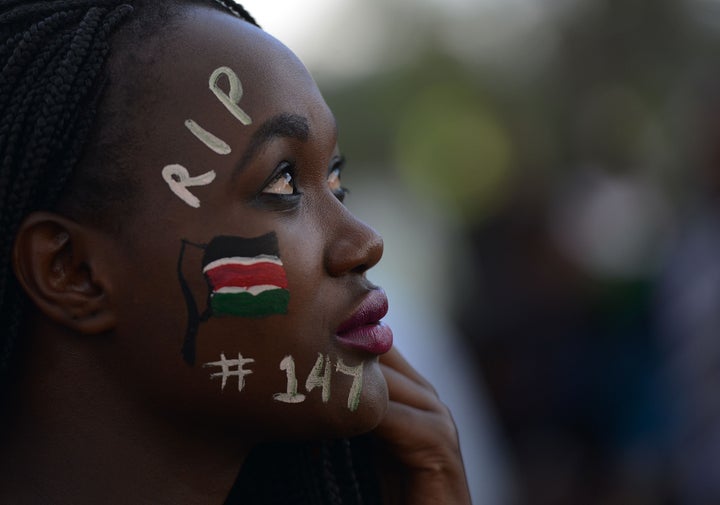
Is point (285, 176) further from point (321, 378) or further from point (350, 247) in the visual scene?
point (321, 378)

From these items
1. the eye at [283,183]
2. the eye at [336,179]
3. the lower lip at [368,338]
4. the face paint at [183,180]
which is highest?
the eye at [336,179]

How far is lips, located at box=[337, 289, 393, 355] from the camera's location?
232cm

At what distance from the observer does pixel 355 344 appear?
2318 millimetres

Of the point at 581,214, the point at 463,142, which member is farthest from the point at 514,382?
A: the point at 463,142

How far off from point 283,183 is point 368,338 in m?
0.38

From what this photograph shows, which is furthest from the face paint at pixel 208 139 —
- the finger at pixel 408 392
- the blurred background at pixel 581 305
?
the blurred background at pixel 581 305

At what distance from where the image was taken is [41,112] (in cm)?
223

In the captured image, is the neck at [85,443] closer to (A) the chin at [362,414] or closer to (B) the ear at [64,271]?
(B) the ear at [64,271]

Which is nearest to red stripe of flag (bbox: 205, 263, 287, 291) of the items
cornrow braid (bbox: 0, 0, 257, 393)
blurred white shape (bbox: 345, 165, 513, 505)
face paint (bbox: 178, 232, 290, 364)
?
face paint (bbox: 178, 232, 290, 364)

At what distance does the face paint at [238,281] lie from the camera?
7.29 ft

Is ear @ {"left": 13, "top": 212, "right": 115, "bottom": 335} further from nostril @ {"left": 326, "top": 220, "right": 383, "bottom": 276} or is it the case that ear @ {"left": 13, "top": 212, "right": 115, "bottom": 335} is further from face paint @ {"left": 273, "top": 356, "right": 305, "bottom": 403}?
nostril @ {"left": 326, "top": 220, "right": 383, "bottom": 276}

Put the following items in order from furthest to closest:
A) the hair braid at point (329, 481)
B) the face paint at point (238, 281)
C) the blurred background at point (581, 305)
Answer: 1. the blurred background at point (581, 305)
2. the hair braid at point (329, 481)
3. the face paint at point (238, 281)

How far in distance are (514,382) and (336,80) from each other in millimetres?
18533

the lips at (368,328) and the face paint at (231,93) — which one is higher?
the face paint at (231,93)
